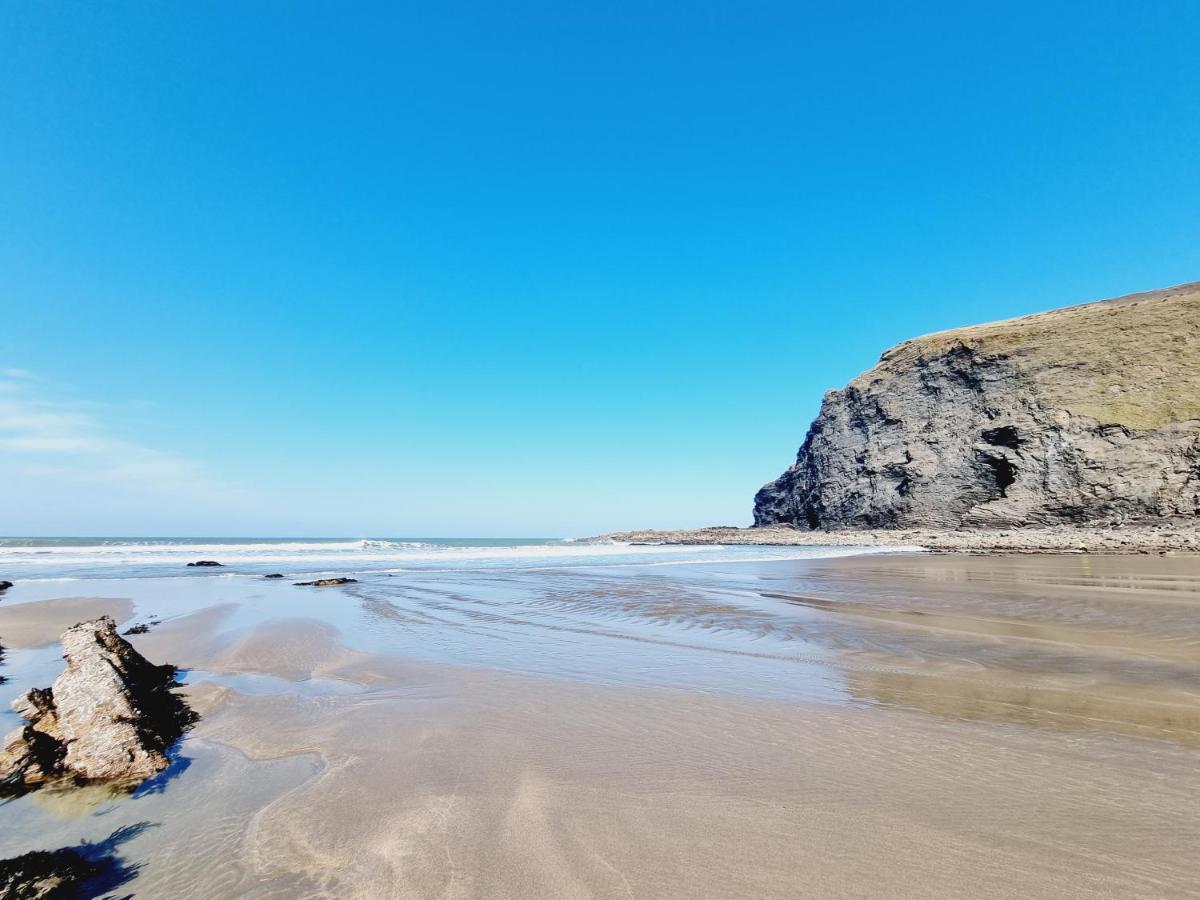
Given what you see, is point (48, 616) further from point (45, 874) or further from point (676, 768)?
point (676, 768)

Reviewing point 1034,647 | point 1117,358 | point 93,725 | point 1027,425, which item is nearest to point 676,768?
point 93,725

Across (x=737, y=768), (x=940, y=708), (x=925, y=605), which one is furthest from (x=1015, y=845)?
(x=925, y=605)

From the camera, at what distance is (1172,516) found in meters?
32.0

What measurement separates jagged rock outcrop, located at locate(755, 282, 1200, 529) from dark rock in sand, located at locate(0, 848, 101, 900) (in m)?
47.1

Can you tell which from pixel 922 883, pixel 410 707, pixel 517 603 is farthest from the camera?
pixel 517 603

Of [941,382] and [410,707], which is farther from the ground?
[941,382]

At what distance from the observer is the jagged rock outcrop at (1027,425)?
34.6 meters

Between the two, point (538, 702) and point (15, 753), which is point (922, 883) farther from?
point (15, 753)

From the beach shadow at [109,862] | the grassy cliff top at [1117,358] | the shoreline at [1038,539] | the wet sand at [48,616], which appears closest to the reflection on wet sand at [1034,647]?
the beach shadow at [109,862]

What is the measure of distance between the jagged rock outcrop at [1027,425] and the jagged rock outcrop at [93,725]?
4698 centimetres

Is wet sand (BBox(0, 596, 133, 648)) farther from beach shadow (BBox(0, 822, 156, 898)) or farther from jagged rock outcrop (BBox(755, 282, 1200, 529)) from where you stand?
jagged rock outcrop (BBox(755, 282, 1200, 529))

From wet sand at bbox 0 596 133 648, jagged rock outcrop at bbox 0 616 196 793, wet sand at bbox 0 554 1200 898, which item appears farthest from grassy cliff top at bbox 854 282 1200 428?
wet sand at bbox 0 596 133 648

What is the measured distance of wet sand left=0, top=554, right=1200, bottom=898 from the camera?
2.62m

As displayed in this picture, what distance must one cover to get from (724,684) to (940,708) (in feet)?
6.79
